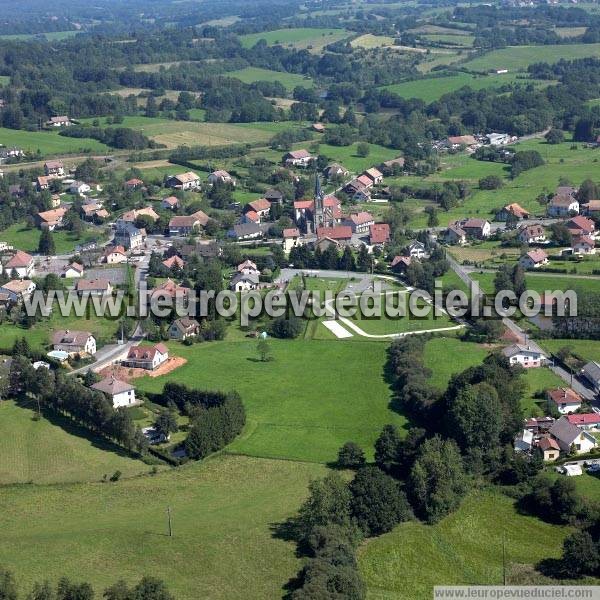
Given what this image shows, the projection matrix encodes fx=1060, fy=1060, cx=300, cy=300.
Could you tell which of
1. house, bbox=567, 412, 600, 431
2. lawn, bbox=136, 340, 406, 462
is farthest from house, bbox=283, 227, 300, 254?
house, bbox=567, 412, 600, 431

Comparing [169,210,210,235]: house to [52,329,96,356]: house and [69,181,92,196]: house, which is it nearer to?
[69,181,92,196]: house

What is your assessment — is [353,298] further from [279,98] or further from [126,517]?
[279,98]

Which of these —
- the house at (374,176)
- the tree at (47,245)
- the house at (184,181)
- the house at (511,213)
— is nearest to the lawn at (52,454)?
the tree at (47,245)

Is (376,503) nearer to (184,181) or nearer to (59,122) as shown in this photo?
(184,181)

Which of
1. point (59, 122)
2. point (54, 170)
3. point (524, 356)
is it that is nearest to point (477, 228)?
point (524, 356)

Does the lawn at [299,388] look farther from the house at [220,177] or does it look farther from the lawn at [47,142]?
the lawn at [47,142]

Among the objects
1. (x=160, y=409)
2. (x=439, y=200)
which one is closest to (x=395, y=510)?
(x=160, y=409)

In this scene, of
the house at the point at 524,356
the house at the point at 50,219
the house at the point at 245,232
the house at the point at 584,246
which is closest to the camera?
the house at the point at 524,356
